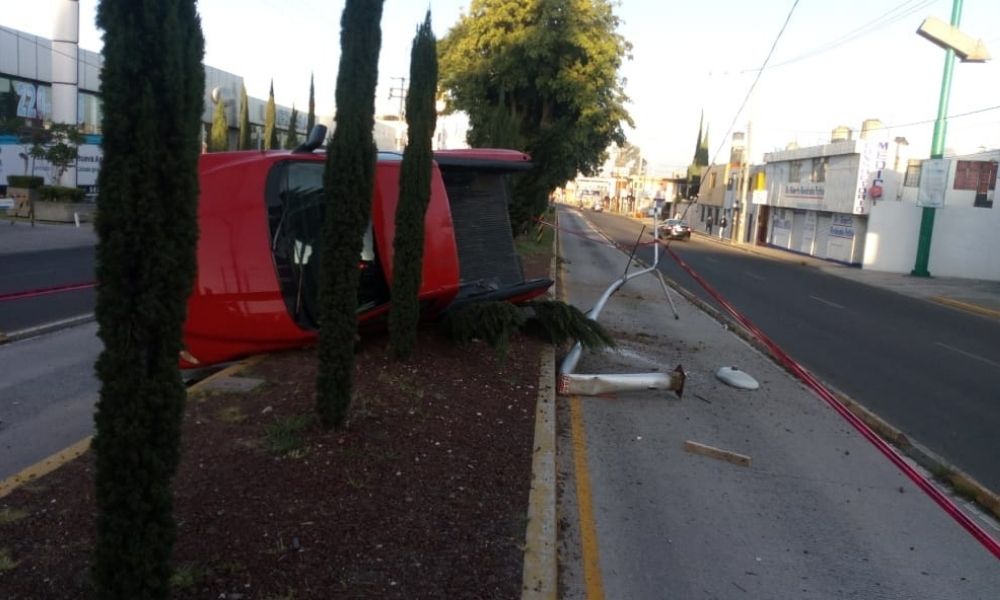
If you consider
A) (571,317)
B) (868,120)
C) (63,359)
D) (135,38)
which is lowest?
(63,359)

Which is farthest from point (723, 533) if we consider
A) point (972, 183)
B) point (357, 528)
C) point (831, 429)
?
point (972, 183)

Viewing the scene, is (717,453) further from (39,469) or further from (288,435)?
(39,469)

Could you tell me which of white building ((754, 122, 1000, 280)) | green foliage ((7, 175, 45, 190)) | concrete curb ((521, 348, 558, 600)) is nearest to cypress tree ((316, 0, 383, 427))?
concrete curb ((521, 348, 558, 600))

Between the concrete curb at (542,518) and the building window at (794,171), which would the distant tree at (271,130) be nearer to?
the building window at (794,171)

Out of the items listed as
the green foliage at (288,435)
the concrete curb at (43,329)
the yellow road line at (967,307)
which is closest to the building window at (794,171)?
the yellow road line at (967,307)

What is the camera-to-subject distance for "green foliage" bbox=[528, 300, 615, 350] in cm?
931

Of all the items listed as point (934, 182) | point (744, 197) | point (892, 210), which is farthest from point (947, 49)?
point (744, 197)

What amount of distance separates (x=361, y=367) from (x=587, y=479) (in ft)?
8.54

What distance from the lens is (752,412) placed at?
27.9 feet

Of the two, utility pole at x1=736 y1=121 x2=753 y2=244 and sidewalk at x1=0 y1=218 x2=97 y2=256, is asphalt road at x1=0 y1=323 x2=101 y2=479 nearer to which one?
sidewalk at x1=0 y1=218 x2=97 y2=256

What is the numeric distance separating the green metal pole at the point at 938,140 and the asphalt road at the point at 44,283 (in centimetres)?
2922

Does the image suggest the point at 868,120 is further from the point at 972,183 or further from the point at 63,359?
the point at 63,359

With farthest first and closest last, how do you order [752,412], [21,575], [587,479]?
[752,412]
[587,479]
[21,575]

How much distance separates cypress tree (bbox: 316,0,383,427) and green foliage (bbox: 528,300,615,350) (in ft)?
13.6
